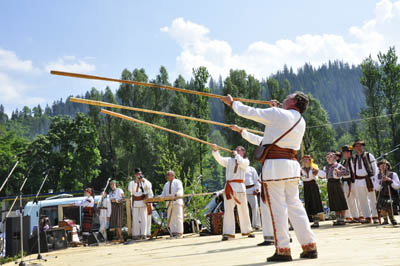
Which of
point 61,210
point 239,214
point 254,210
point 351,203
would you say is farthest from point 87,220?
point 351,203

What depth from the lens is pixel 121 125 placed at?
38625 millimetres

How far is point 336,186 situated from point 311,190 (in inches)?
25.4

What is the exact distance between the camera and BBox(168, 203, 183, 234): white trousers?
35.3 feet

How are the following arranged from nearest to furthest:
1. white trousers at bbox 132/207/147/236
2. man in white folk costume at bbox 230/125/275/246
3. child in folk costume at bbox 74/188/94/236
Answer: man in white folk costume at bbox 230/125/275/246 < white trousers at bbox 132/207/147/236 < child in folk costume at bbox 74/188/94/236

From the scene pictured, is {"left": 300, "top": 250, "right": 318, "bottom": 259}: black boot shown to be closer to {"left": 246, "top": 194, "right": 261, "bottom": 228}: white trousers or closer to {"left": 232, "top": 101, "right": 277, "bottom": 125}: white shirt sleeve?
{"left": 232, "top": 101, "right": 277, "bottom": 125}: white shirt sleeve

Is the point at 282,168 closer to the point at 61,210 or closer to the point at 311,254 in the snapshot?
the point at 311,254

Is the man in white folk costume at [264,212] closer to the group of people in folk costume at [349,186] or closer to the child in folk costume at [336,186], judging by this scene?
the group of people in folk costume at [349,186]

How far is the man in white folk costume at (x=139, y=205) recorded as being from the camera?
1088 centimetres

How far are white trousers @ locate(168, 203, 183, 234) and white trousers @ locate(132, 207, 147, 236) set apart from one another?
27.2 inches

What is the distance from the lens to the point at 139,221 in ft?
35.9

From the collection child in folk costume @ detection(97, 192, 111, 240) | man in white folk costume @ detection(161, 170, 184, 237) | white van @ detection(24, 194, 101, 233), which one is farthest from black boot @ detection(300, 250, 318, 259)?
white van @ detection(24, 194, 101, 233)

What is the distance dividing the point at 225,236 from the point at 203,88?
2412 cm

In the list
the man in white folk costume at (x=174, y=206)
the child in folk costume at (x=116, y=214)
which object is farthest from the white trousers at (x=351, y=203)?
the child in folk costume at (x=116, y=214)

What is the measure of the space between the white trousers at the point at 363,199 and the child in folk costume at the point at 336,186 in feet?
1.26
